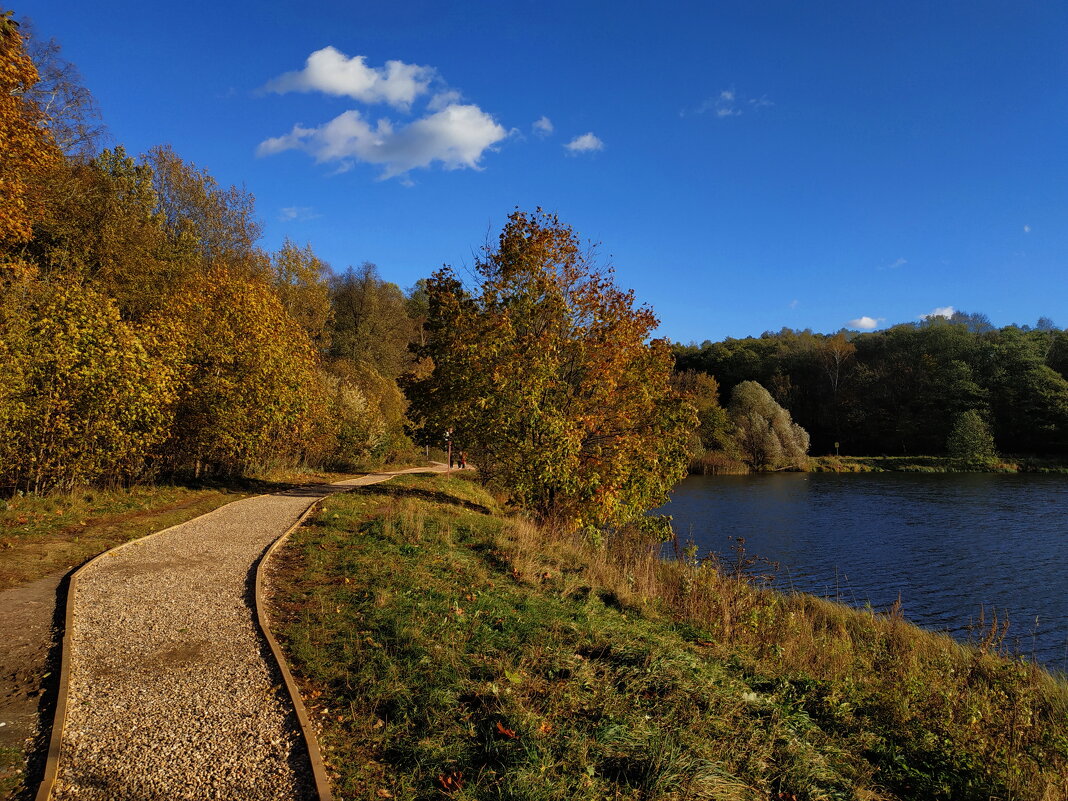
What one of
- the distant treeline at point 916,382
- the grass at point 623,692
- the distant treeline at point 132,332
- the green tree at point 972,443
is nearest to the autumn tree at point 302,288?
the distant treeline at point 132,332

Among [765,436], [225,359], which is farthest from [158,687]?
[765,436]

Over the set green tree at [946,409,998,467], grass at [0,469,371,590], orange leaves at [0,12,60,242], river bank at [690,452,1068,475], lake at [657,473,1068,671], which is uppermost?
orange leaves at [0,12,60,242]

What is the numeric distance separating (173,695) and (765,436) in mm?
60202

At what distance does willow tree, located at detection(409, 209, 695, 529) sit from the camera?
51.3 ft

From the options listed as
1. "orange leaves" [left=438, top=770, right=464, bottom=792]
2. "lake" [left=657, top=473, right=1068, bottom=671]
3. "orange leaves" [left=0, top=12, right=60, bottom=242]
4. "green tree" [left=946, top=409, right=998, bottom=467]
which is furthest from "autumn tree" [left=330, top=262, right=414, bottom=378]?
"green tree" [left=946, top=409, right=998, bottom=467]

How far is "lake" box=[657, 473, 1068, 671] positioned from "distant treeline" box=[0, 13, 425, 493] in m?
16.4

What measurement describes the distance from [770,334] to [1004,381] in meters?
48.4

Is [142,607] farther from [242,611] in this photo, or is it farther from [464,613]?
[464,613]

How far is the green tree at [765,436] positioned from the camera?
59844 millimetres

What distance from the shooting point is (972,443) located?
192 feet

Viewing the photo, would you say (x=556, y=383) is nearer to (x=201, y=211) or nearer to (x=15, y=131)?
(x=15, y=131)

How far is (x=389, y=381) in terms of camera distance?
41156mm

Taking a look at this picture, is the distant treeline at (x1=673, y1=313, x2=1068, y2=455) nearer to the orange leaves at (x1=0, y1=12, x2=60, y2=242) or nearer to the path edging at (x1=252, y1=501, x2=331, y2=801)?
the orange leaves at (x1=0, y1=12, x2=60, y2=242)

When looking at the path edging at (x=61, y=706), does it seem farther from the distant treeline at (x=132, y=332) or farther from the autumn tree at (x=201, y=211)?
the autumn tree at (x=201, y=211)
